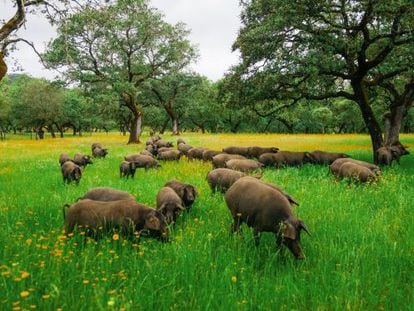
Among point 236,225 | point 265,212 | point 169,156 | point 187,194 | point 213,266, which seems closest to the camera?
point 213,266

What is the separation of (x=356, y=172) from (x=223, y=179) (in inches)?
189

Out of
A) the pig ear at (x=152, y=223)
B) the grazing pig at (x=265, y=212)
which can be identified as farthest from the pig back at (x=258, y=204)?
the pig ear at (x=152, y=223)

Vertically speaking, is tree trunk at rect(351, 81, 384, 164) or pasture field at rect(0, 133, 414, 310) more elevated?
tree trunk at rect(351, 81, 384, 164)

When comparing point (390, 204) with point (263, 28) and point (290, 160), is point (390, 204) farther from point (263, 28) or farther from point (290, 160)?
point (263, 28)

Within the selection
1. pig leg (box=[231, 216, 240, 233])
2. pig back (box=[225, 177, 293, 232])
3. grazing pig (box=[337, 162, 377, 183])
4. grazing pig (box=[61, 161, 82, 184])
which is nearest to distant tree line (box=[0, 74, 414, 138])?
grazing pig (box=[337, 162, 377, 183])

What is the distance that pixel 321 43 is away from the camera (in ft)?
54.9

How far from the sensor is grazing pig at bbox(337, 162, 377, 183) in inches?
495

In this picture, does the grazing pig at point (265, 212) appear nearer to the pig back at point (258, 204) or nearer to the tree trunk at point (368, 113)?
the pig back at point (258, 204)

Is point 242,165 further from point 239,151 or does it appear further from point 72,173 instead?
point 239,151

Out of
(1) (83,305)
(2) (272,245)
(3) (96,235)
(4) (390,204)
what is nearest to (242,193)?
(2) (272,245)

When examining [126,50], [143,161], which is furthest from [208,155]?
[126,50]

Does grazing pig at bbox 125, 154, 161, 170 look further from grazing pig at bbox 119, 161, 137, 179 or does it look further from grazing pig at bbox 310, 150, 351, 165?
grazing pig at bbox 310, 150, 351, 165

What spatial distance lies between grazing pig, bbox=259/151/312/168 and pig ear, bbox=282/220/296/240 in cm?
1238

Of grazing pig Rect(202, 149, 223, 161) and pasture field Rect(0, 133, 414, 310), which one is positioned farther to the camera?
grazing pig Rect(202, 149, 223, 161)
